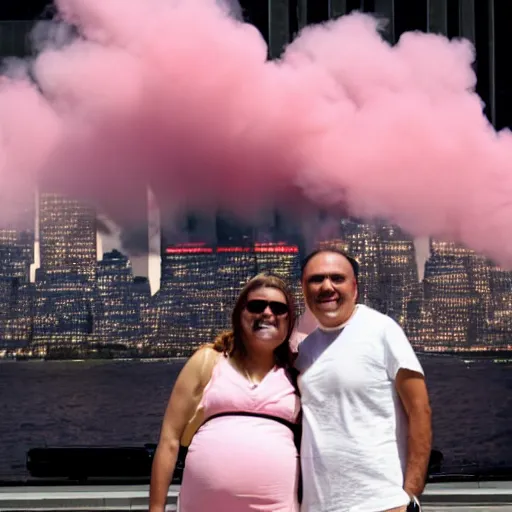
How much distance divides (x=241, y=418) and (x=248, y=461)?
0.43ft

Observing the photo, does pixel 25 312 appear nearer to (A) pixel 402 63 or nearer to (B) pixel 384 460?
(A) pixel 402 63

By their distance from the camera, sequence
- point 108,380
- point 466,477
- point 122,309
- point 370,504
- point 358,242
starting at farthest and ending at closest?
1. point 122,309
2. point 108,380
3. point 358,242
4. point 466,477
5. point 370,504

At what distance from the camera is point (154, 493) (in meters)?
3.40

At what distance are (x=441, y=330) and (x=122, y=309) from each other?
103 feet

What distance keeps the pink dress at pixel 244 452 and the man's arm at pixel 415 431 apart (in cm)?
32

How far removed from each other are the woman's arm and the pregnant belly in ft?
0.38

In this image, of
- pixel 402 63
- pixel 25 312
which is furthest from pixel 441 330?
pixel 402 63

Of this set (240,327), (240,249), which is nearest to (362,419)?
(240,327)

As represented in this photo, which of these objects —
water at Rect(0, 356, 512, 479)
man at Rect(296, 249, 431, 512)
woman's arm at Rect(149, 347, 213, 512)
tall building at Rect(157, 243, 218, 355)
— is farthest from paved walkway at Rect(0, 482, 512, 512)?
tall building at Rect(157, 243, 218, 355)

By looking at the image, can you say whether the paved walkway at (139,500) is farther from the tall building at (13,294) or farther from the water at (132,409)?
the tall building at (13,294)

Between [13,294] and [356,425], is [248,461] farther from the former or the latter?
[13,294]

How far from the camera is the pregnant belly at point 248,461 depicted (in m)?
3.25

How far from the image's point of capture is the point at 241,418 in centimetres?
331

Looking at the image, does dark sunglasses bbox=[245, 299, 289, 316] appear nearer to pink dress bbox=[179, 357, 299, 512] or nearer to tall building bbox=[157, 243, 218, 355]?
pink dress bbox=[179, 357, 299, 512]
